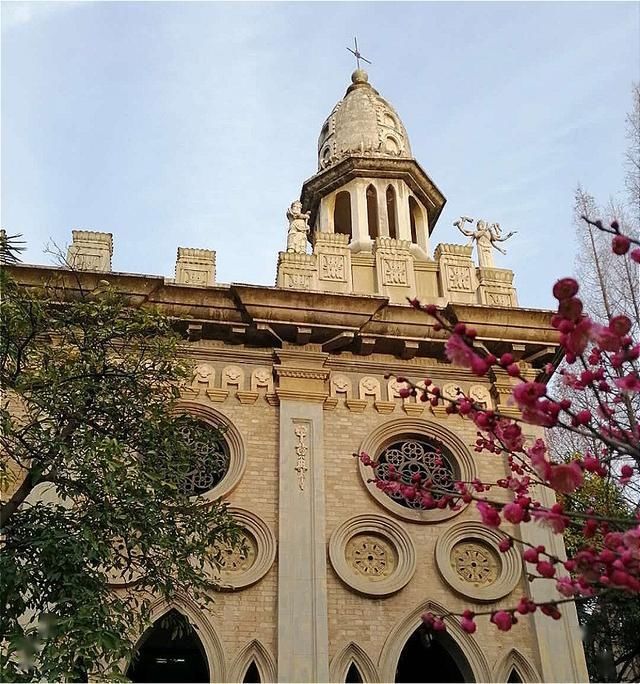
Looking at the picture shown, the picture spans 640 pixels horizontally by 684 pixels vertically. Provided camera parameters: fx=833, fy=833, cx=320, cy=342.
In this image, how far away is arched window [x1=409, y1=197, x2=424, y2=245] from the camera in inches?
765

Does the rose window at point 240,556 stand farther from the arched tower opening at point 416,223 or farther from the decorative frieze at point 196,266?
the arched tower opening at point 416,223

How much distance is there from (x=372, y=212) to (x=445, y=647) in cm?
1001

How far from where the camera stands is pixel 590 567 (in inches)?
209

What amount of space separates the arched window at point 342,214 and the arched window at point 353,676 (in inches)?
409

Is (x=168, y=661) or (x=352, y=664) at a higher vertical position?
(x=168, y=661)

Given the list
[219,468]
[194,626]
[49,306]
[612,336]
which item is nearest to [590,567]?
[612,336]

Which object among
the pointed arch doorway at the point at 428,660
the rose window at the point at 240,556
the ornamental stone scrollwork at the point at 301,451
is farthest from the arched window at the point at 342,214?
the pointed arch doorway at the point at 428,660

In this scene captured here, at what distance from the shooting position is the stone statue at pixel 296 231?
16.4 meters

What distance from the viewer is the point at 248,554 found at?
1306 cm

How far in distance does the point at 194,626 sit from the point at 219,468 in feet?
8.84

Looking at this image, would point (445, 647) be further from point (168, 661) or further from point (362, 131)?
point (362, 131)

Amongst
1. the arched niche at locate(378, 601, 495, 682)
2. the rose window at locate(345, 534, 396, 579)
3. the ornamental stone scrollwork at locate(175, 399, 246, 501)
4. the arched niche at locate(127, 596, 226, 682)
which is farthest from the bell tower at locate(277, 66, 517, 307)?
the arched niche at locate(127, 596, 226, 682)

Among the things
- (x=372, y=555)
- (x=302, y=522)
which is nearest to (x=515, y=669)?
(x=372, y=555)

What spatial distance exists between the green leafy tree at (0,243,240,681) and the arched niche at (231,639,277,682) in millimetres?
2641
